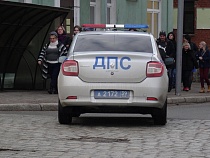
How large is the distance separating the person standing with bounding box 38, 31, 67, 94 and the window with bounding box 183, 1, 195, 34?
25501 millimetres

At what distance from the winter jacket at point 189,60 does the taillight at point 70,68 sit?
465 inches

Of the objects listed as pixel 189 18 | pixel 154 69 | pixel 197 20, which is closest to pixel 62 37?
pixel 154 69

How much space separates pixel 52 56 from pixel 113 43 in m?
7.58

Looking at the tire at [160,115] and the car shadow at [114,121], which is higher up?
the tire at [160,115]

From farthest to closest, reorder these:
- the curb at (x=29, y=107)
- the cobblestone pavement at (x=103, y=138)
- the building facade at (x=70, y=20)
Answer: the building facade at (x=70, y=20) < the curb at (x=29, y=107) < the cobblestone pavement at (x=103, y=138)

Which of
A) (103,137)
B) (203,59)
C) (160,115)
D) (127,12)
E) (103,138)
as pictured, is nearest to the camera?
(103,138)

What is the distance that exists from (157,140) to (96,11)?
55.0 feet

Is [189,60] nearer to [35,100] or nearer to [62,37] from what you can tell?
[62,37]

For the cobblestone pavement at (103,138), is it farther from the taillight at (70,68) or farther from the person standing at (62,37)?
the person standing at (62,37)

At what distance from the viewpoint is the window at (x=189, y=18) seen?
149 ft

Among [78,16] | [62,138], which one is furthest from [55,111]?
[78,16]

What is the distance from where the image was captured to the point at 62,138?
11102 millimetres

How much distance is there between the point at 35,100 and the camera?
1825 cm

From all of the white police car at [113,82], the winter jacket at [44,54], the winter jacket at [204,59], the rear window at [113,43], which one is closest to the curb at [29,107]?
the winter jacket at [44,54]
